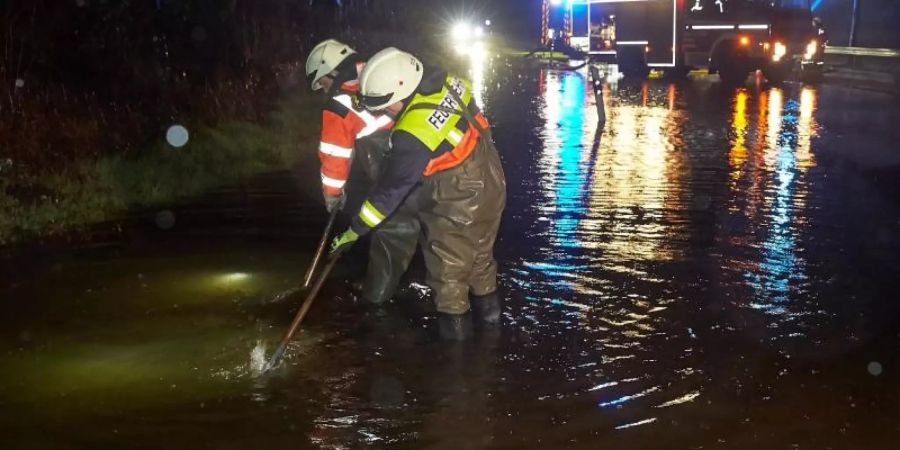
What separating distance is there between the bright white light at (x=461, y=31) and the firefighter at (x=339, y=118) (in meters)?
46.2

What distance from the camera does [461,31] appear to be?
176 ft

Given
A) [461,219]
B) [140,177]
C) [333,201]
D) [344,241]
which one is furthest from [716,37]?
[344,241]

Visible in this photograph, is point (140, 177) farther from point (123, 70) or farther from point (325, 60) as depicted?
point (325, 60)

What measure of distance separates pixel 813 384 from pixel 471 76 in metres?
24.5

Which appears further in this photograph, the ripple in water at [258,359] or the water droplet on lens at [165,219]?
the water droplet on lens at [165,219]

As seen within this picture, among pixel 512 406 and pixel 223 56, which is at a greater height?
pixel 223 56

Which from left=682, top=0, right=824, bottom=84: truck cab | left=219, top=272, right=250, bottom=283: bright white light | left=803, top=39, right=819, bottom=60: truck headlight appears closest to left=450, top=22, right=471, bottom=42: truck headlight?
left=682, top=0, right=824, bottom=84: truck cab

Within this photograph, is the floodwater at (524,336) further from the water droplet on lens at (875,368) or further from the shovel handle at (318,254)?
the shovel handle at (318,254)

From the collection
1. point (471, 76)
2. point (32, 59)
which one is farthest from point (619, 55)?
point (32, 59)

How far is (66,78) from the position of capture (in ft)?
44.1

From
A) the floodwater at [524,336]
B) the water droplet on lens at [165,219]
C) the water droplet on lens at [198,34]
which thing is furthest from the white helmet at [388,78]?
the water droplet on lens at [198,34]

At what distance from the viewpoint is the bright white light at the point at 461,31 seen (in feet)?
173

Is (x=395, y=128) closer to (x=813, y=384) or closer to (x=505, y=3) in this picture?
(x=813, y=384)

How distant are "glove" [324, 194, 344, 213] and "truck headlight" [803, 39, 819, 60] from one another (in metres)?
21.0
